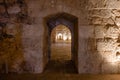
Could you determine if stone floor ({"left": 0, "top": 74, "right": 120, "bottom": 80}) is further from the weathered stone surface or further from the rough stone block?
the weathered stone surface

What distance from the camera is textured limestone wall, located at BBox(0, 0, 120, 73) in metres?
4.60

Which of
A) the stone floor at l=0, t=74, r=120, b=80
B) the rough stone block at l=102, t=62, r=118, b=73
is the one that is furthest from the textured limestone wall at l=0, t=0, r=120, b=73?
the stone floor at l=0, t=74, r=120, b=80

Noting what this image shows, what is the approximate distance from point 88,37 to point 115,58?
→ 875 millimetres

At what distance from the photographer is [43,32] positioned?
4.74 metres

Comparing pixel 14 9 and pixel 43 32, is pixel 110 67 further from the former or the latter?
pixel 14 9

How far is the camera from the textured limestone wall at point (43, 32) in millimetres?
4598

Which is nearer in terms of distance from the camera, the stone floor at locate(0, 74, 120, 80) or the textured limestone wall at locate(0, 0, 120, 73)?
the stone floor at locate(0, 74, 120, 80)

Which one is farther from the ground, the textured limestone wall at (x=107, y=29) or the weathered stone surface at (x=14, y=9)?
the weathered stone surface at (x=14, y=9)

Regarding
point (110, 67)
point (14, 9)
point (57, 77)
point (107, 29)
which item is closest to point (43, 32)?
point (14, 9)

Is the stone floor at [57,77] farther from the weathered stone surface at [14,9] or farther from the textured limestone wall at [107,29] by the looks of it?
the weathered stone surface at [14,9]

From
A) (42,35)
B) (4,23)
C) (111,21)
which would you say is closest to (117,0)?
(111,21)

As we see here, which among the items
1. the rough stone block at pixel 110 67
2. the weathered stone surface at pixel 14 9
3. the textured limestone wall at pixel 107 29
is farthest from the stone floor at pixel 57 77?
the weathered stone surface at pixel 14 9

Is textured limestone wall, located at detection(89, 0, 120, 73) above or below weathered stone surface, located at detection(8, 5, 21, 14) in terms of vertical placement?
below

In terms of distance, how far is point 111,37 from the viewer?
461 centimetres
